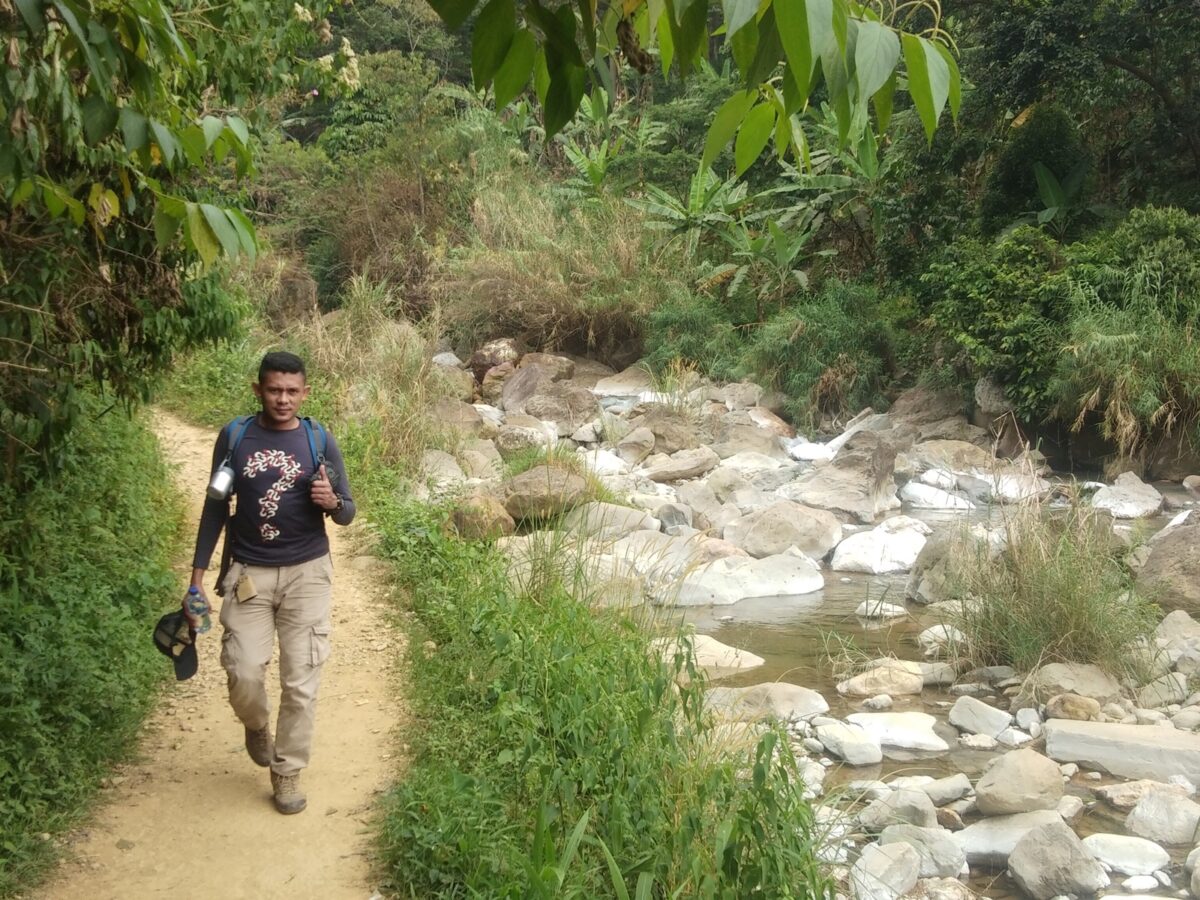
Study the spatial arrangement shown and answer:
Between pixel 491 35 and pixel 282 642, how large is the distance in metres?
3.23

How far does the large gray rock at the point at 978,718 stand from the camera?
6789mm

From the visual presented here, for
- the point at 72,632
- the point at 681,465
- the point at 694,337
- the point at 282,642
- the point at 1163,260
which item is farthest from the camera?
the point at 694,337

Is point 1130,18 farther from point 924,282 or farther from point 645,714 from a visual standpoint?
point 645,714

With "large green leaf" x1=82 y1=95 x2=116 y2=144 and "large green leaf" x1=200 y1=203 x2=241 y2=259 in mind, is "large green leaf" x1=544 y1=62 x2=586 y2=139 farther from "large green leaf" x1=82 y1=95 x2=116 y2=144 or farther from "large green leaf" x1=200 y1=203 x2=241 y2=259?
"large green leaf" x1=82 y1=95 x2=116 y2=144

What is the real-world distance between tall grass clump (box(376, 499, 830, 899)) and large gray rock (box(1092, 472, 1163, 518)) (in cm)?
820

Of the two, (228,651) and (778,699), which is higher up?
(228,651)

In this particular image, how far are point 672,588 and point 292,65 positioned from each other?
3.56 m

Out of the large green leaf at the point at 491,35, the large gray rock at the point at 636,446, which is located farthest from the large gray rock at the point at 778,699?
the large gray rock at the point at 636,446

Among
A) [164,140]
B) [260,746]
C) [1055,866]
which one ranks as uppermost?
[164,140]

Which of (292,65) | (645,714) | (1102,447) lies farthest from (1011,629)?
(1102,447)

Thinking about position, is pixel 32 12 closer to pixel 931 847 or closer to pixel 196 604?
pixel 196 604

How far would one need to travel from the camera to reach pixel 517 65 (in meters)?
1.30

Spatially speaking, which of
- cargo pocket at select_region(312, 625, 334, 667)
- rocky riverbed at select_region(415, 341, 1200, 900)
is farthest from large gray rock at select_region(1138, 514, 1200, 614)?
cargo pocket at select_region(312, 625, 334, 667)

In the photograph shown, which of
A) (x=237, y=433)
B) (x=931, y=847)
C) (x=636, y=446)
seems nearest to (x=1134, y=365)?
(x=636, y=446)
